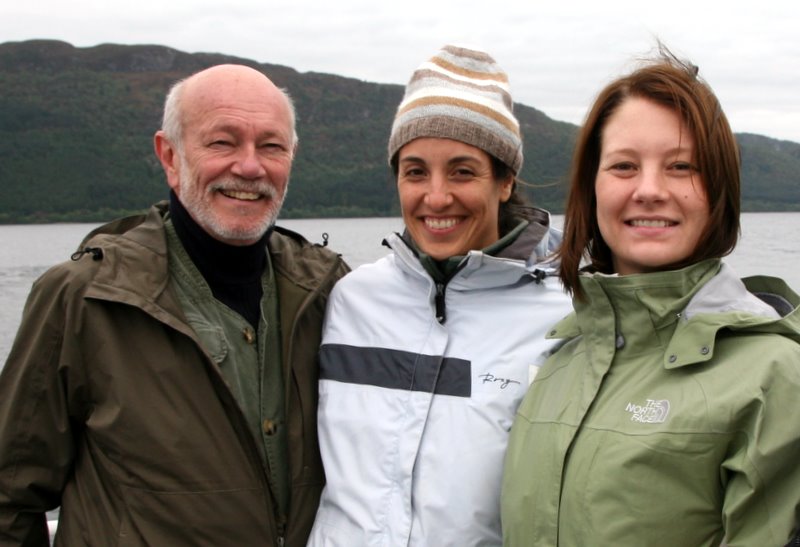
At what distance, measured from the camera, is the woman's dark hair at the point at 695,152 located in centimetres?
196

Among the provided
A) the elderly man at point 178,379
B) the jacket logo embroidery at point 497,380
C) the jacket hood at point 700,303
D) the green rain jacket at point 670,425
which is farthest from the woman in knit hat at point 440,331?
the jacket hood at point 700,303

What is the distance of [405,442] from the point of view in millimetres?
2459

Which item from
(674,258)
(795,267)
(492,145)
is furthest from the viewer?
(795,267)

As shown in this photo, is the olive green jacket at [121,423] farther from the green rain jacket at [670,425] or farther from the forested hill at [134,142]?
the forested hill at [134,142]

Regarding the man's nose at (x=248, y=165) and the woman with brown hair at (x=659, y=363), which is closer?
the woman with brown hair at (x=659, y=363)

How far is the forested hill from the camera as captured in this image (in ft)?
258

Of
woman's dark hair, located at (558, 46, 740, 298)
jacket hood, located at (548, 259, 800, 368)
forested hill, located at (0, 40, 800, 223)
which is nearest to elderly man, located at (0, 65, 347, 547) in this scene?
woman's dark hair, located at (558, 46, 740, 298)

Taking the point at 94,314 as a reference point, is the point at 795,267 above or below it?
below

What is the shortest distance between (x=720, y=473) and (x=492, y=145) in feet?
4.52

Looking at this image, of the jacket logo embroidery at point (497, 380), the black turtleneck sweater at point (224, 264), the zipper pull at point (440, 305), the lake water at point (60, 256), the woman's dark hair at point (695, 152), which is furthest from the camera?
the lake water at point (60, 256)

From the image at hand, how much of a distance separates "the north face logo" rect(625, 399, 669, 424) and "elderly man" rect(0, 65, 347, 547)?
1192mm

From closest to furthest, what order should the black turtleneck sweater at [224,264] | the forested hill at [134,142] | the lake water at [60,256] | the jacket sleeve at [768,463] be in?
the jacket sleeve at [768,463], the black turtleneck sweater at [224,264], the lake water at [60,256], the forested hill at [134,142]

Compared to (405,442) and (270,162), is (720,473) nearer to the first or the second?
(405,442)

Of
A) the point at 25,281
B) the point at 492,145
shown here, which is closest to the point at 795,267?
the point at 25,281
